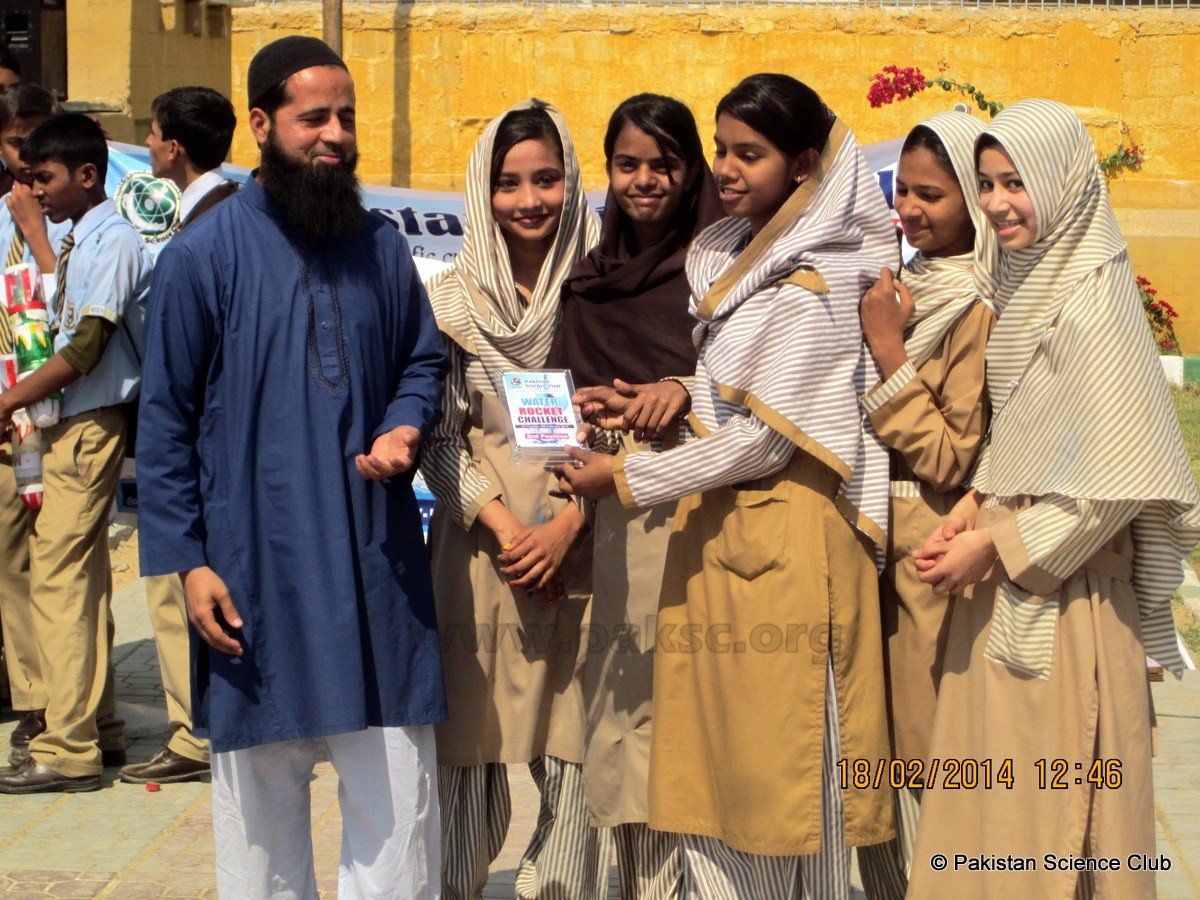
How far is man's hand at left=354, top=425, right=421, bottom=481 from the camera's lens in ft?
10.3

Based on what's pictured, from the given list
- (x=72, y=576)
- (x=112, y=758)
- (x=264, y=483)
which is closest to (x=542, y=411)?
(x=264, y=483)

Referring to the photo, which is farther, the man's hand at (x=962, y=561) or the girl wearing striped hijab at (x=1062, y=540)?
the man's hand at (x=962, y=561)

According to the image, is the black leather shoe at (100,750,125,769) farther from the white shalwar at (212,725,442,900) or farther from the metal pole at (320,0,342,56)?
the metal pole at (320,0,342,56)

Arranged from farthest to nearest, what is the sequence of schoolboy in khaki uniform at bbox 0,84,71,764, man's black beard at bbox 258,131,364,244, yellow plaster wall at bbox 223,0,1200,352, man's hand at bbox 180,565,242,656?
yellow plaster wall at bbox 223,0,1200,352 < schoolboy in khaki uniform at bbox 0,84,71,764 < man's black beard at bbox 258,131,364,244 < man's hand at bbox 180,565,242,656

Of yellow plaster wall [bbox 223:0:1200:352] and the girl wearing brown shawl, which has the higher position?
yellow plaster wall [bbox 223:0:1200:352]

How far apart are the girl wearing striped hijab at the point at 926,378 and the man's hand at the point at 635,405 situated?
0.44 meters

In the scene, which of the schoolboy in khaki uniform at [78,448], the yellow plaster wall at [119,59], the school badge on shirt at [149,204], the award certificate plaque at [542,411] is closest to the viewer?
the award certificate plaque at [542,411]

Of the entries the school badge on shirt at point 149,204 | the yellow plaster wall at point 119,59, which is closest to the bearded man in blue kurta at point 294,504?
the school badge on shirt at point 149,204

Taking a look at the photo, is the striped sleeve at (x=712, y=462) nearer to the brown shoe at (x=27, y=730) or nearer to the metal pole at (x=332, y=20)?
the brown shoe at (x=27, y=730)

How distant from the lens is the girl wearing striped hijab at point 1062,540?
288 cm

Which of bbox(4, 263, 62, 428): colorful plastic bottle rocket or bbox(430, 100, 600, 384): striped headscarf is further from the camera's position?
bbox(4, 263, 62, 428): colorful plastic bottle rocket

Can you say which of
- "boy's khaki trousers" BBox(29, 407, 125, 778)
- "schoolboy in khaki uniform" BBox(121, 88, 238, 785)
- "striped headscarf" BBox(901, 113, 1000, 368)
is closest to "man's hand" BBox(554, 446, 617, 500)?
"striped headscarf" BBox(901, 113, 1000, 368)

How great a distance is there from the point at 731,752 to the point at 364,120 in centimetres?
1176

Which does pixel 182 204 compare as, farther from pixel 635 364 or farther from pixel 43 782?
pixel 635 364
